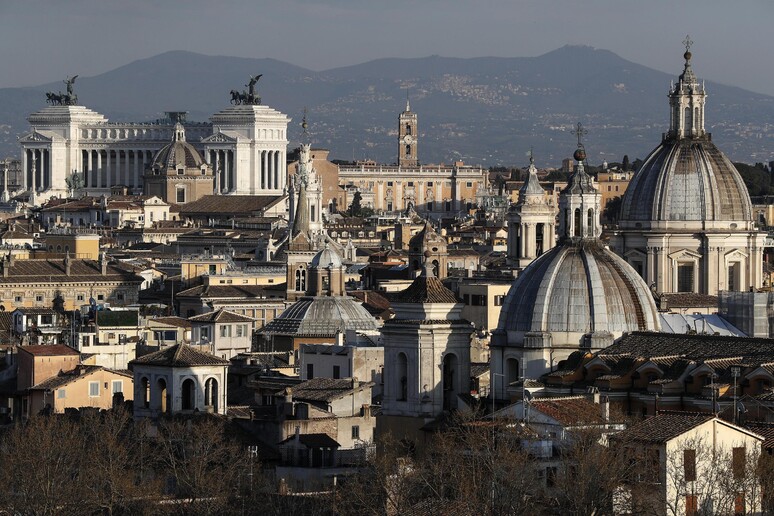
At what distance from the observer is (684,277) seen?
75562 mm

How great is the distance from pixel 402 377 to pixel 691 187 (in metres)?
23.9

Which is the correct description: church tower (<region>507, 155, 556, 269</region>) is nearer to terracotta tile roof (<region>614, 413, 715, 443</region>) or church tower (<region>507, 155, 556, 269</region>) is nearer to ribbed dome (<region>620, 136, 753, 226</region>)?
ribbed dome (<region>620, 136, 753, 226</region>)

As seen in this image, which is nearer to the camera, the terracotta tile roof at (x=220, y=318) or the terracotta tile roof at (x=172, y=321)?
the terracotta tile roof at (x=172, y=321)

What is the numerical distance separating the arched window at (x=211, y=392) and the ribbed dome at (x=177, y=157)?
115 metres

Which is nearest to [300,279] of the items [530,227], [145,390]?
[530,227]

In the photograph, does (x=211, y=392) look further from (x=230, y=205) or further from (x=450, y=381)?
(x=230, y=205)

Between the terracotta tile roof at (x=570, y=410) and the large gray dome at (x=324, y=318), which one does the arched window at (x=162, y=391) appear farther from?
the large gray dome at (x=324, y=318)

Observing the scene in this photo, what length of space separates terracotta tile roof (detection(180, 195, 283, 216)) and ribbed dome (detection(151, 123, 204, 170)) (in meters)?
11.5

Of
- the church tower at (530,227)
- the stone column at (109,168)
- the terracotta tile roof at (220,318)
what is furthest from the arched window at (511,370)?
the stone column at (109,168)

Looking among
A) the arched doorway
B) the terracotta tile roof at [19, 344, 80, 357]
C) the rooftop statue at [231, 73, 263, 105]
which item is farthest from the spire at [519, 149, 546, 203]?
the rooftop statue at [231, 73, 263, 105]

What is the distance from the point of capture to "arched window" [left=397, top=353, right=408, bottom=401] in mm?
52125

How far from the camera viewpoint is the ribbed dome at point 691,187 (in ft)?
245

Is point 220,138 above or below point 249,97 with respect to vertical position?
below

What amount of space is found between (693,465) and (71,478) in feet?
34.1
